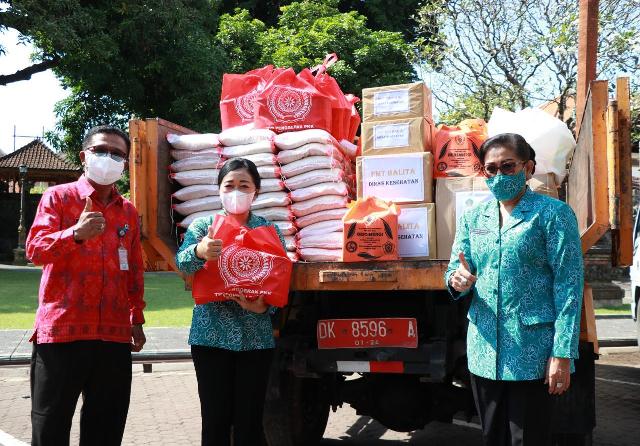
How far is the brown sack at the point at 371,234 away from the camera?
12.1 feet

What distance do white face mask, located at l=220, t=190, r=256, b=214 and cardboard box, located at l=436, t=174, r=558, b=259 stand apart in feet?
3.79

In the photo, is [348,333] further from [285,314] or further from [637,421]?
[637,421]

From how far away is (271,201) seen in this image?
4098 mm

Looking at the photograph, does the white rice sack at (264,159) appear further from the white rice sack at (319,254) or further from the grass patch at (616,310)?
the grass patch at (616,310)

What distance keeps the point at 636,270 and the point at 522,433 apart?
5833 millimetres

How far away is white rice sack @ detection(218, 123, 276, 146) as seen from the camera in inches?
167

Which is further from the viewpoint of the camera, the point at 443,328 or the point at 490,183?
the point at 443,328

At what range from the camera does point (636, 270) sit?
7.83 metres

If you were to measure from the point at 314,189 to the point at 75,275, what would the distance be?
4.95 ft

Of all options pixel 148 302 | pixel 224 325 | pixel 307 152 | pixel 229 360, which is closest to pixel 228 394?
pixel 229 360

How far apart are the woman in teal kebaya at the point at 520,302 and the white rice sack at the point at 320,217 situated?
4.05 feet

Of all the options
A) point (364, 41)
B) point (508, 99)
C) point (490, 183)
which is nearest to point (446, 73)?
point (508, 99)

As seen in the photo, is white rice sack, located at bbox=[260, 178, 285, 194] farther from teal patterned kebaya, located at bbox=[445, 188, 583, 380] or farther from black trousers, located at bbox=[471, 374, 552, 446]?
black trousers, located at bbox=[471, 374, 552, 446]

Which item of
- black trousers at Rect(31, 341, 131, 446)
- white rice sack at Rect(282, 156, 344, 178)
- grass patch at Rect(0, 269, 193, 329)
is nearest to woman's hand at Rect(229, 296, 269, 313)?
black trousers at Rect(31, 341, 131, 446)
